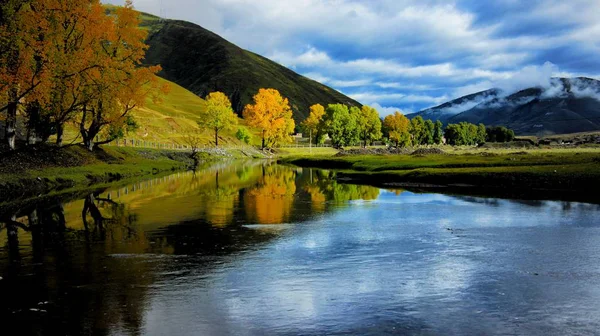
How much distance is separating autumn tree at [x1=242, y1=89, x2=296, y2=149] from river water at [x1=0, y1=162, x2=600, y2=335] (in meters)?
123

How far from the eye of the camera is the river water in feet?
38.9

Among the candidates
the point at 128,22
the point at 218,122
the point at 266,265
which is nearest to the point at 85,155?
the point at 128,22

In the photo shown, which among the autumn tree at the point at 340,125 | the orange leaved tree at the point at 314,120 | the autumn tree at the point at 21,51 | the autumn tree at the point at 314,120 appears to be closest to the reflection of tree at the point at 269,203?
the autumn tree at the point at 21,51

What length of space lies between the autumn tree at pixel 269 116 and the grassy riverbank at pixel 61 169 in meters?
71.5

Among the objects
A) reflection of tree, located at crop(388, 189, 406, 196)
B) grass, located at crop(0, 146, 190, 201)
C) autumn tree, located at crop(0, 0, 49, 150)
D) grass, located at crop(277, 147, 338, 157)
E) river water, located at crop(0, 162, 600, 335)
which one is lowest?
river water, located at crop(0, 162, 600, 335)

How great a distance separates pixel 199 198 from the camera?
41.7 meters

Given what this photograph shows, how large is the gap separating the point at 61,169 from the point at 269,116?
4217 inches

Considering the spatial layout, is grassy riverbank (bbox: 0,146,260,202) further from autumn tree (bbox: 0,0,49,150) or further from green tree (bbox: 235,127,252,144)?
green tree (bbox: 235,127,252,144)

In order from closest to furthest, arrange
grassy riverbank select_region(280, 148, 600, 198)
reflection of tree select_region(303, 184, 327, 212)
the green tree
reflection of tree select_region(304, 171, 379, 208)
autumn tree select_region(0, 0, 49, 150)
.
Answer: reflection of tree select_region(303, 184, 327, 212), autumn tree select_region(0, 0, 49, 150), reflection of tree select_region(304, 171, 379, 208), grassy riverbank select_region(280, 148, 600, 198), the green tree

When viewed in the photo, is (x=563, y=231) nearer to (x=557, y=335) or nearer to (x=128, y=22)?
(x=557, y=335)

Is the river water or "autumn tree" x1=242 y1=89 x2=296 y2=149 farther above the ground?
"autumn tree" x1=242 y1=89 x2=296 y2=149

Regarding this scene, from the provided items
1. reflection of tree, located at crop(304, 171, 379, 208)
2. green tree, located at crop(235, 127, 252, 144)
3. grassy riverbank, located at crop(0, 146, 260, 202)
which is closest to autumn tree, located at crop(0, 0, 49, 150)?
grassy riverbank, located at crop(0, 146, 260, 202)

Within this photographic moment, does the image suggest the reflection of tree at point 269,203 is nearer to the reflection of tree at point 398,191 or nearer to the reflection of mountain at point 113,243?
the reflection of mountain at point 113,243

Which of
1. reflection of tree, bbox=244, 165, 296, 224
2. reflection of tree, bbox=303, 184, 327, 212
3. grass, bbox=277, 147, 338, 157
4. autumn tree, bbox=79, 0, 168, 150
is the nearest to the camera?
reflection of tree, bbox=244, 165, 296, 224
